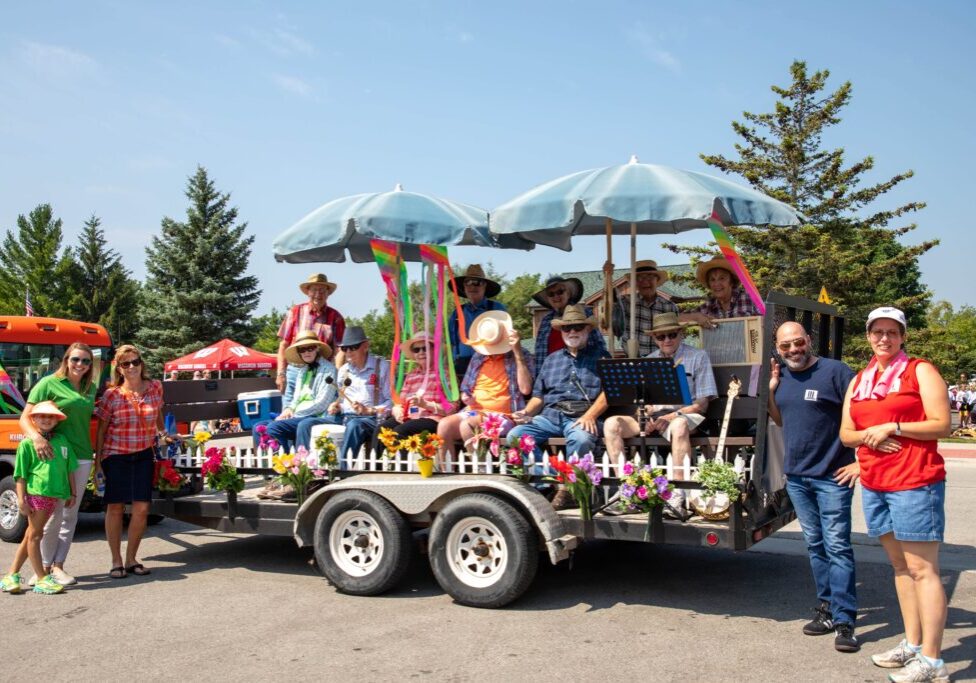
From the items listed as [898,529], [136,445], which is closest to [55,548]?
[136,445]

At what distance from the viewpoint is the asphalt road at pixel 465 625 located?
182 inches

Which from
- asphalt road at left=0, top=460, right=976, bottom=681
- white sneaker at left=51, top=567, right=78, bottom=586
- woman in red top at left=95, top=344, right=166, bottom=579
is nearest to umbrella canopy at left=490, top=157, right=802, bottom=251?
asphalt road at left=0, top=460, right=976, bottom=681

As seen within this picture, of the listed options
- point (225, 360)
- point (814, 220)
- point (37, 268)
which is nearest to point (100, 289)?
point (37, 268)

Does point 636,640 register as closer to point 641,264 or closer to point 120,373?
point 641,264

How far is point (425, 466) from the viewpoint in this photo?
6324 mm

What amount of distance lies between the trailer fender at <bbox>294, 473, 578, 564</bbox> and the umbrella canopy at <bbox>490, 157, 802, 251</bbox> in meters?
1.92

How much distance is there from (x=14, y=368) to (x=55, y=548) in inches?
130

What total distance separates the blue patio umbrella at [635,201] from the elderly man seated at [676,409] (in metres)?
0.88

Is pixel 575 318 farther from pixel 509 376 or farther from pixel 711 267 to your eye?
pixel 711 267

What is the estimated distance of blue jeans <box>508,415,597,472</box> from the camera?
6.12 m

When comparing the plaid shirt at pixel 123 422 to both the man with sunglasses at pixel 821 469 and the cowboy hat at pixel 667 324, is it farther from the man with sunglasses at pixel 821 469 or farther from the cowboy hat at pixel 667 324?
the man with sunglasses at pixel 821 469

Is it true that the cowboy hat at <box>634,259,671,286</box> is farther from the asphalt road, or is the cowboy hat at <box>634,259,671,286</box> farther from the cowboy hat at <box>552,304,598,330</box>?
the asphalt road

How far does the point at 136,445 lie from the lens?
273 inches

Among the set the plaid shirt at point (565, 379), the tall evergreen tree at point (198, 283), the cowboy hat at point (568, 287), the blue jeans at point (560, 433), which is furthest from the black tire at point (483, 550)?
the tall evergreen tree at point (198, 283)
